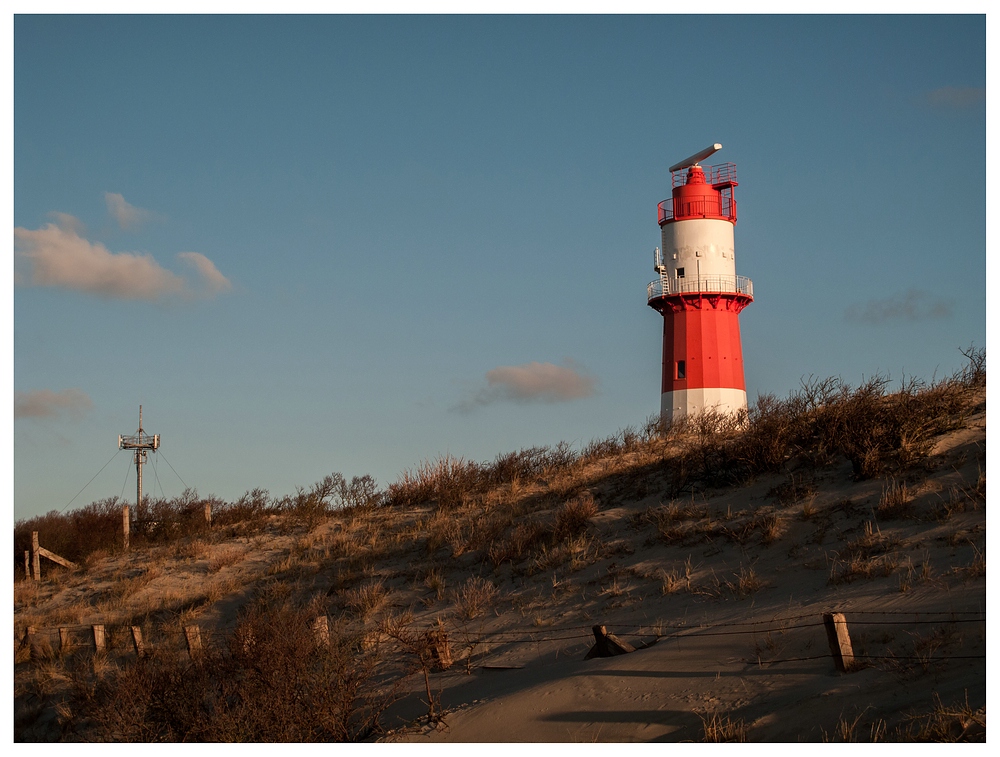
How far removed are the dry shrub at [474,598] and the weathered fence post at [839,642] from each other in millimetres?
7284

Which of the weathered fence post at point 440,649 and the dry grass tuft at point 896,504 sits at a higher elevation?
the dry grass tuft at point 896,504

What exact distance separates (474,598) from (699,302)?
16612mm

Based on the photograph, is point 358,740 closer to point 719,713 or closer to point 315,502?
point 719,713

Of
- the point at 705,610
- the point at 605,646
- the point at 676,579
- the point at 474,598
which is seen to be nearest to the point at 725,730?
the point at 605,646

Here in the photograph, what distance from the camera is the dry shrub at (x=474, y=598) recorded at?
1593 cm

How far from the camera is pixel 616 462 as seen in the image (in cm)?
2350

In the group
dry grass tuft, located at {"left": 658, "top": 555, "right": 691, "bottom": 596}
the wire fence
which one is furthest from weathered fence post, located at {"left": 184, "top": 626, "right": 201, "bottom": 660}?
dry grass tuft, located at {"left": 658, "top": 555, "right": 691, "bottom": 596}

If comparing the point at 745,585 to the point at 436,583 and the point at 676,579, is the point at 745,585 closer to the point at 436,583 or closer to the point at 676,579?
the point at 676,579

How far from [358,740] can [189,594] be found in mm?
10880

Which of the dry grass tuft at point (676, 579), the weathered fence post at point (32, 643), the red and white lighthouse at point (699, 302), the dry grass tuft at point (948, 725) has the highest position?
the red and white lighthouse at point (699, 302)

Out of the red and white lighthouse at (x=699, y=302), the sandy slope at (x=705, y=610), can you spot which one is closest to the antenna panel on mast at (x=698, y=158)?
the red and white lighthouse at (x=699, y=302)

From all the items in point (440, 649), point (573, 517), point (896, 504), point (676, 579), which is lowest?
point (440, 649)

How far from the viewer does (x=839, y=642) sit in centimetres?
966

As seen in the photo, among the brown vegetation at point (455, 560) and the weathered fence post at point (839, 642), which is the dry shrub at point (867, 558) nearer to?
the brown vegetation at point (455, 560)
